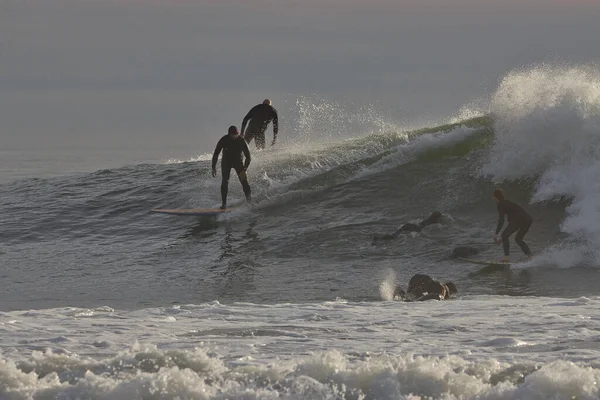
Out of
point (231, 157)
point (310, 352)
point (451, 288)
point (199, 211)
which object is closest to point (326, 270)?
point (451, 288)

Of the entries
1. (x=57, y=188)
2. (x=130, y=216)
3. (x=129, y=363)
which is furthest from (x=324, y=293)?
(x=57, y=188)


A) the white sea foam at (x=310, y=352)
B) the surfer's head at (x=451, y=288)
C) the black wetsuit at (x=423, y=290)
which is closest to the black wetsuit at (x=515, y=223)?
the surfer's head at (x=451, y=288)

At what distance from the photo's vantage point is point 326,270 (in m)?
14.7

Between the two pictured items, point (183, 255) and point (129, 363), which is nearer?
point (129, 363)

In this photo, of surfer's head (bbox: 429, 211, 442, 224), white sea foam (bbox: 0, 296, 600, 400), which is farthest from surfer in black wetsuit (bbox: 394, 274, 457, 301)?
surfer's head (bbox: 429, 211, 442, 224)

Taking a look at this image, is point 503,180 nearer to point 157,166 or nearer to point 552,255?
point 552,255

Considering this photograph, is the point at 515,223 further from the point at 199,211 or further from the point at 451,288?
the point at 199,211

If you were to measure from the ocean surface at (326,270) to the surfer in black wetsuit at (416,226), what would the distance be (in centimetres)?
17

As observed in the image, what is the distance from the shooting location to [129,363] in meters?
8.07

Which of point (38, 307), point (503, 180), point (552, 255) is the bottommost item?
point (38, 307)

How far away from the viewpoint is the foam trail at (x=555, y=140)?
16344 mm

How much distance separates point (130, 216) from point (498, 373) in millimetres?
13838

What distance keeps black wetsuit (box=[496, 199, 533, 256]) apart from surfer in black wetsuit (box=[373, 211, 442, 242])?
1.90 metres

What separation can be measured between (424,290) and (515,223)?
10.6 ft
